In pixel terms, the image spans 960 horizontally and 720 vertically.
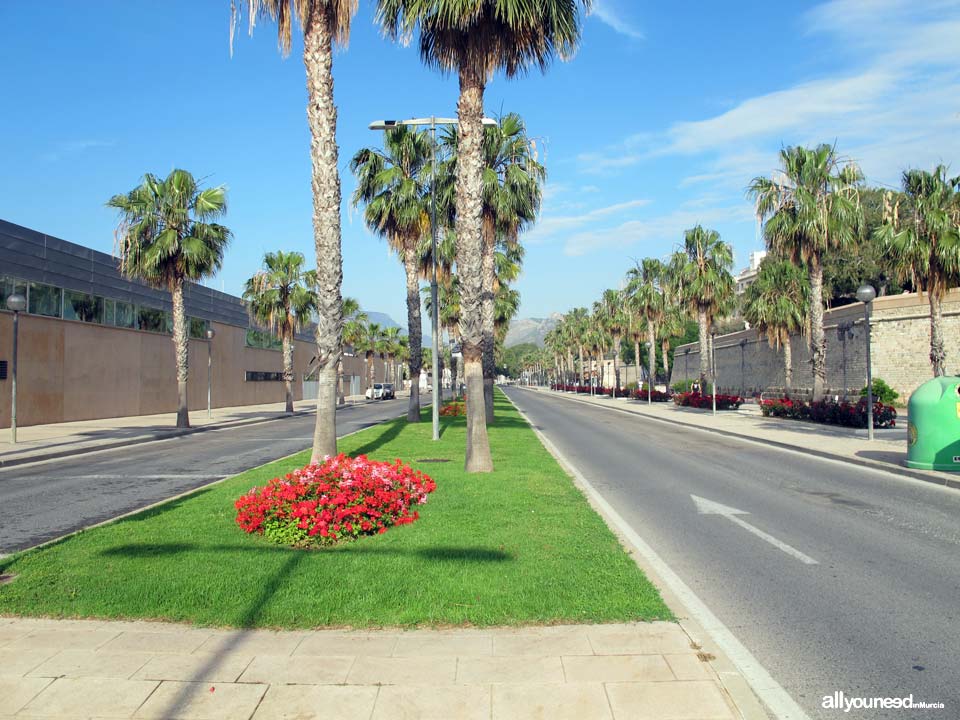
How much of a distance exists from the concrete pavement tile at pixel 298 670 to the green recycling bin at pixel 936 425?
12.5 meters

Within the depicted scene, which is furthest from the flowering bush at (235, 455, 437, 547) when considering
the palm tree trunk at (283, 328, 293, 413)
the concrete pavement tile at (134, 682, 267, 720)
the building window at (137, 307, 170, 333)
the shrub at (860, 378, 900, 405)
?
the shrub at (860, 378, 900, 405)

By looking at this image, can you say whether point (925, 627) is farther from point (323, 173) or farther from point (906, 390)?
point (906, 390)

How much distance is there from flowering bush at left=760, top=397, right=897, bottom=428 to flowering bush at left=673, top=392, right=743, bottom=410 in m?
8.32

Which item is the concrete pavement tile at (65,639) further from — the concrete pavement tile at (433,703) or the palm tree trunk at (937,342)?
the palm tree trunk at (937,342)

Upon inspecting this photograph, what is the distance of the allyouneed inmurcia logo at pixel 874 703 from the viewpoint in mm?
4172

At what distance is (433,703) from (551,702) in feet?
2.23

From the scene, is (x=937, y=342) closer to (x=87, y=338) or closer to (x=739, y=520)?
(x=739, y=520)

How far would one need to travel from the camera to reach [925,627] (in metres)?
5.46

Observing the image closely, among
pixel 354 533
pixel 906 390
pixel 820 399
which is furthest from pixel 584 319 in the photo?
pixel 354 533

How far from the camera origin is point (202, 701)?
4.18 meters

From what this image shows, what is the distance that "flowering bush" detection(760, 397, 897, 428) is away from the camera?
2483cm

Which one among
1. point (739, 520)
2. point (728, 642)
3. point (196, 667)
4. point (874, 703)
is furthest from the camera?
point (739, 520)

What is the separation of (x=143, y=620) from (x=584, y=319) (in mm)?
95653

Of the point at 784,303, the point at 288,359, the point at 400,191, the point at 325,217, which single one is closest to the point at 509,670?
the point at 325,217
